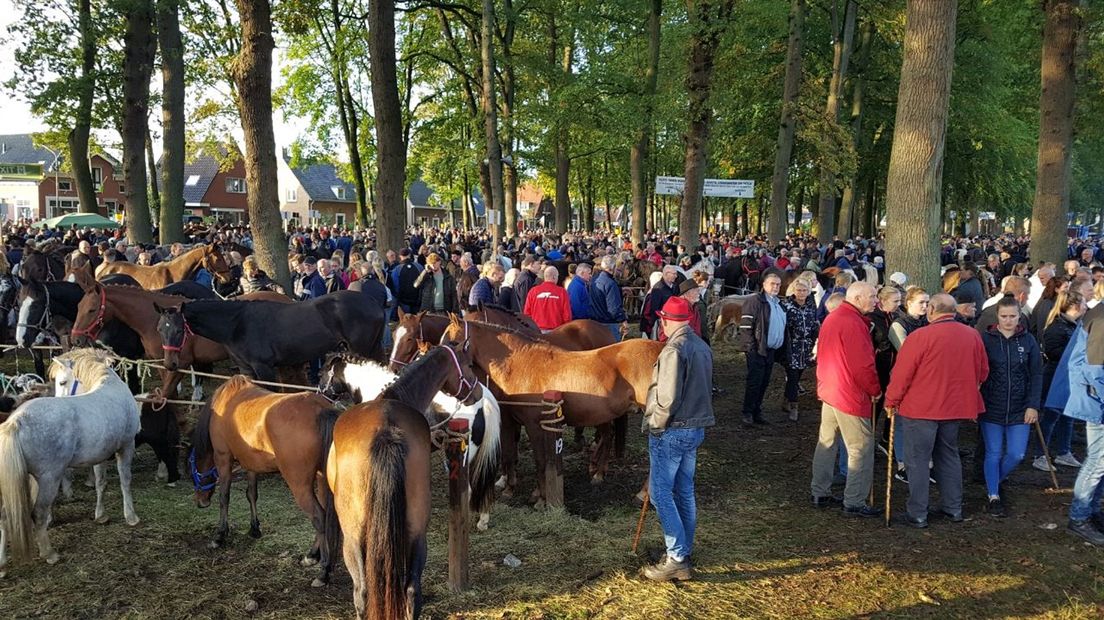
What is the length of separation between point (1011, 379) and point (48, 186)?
70.6 meters

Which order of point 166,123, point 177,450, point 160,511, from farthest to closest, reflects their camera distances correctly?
1. point 166,123
2. point 177,450
3. point 160,511

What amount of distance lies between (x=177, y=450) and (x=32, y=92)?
57.8 feet

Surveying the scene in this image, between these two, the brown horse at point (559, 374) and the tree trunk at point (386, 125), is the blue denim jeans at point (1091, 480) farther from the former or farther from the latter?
the tree trunk at point (386, 125)

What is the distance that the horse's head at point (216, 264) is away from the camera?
505 inches

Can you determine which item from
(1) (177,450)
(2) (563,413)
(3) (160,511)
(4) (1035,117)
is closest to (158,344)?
(1) (177,450)

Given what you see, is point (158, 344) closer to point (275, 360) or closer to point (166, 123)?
point (275, 360)

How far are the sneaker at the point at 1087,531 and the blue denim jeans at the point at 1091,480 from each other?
0.04m

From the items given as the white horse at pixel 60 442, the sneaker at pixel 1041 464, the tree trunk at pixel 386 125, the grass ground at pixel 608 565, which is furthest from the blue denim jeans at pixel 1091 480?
the tree trunk at pixel 386 125

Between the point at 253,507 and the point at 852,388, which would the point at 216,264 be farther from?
the point at 852,388

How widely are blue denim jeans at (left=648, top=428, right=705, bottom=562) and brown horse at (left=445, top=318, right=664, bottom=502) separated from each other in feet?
3.70

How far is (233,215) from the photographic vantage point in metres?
69.7

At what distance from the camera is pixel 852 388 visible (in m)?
6.45

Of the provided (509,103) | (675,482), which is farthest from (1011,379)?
(509,103)

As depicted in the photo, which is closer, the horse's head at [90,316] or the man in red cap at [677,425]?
the man in red cap at [677,425]
